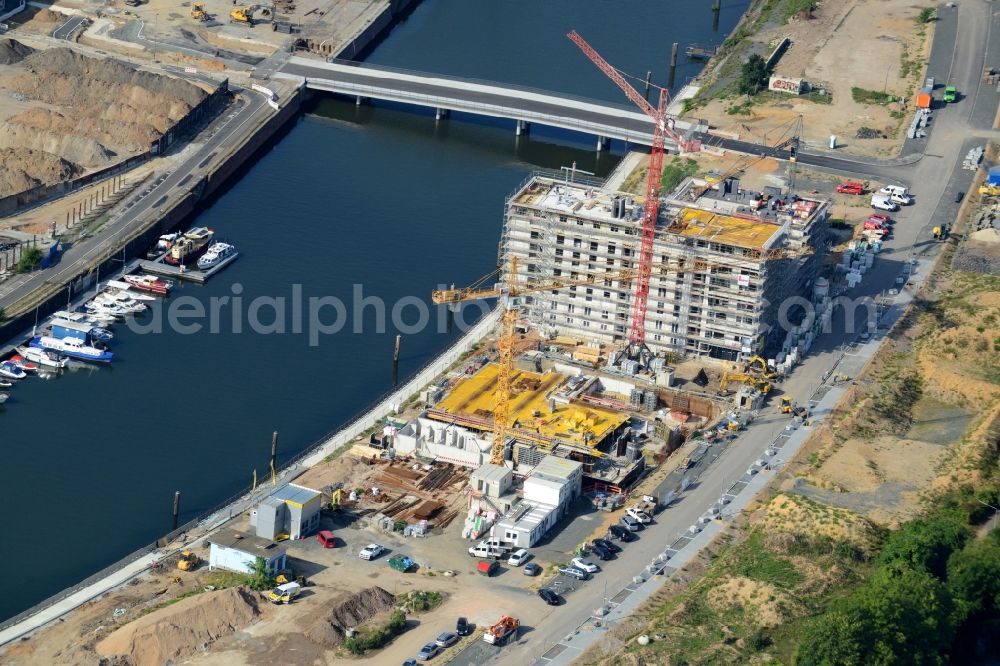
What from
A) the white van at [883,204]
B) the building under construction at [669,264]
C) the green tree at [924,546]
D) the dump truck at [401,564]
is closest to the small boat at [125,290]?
the building under construction at [669,264]

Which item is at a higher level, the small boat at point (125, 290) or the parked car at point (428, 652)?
the small boat at point (125, 290)

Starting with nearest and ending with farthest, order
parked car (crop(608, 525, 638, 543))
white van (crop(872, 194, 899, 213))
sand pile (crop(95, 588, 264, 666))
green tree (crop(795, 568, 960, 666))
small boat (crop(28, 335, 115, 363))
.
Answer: green tree (crop(795, 568, 960, 666)) < sand pile (crop(95, 588, 264, 666)) < parked car (crop(608, 525, 638, 543)) < small boat (crop(28, 335, 115, 363)) < white van (crop(872, 194, 899, 213))

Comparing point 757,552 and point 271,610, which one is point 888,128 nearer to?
point 757,552

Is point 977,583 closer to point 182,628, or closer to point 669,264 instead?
point 669,264

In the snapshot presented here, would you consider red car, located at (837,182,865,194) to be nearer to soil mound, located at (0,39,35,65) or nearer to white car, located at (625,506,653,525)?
white car, located at (625,506,653,525)

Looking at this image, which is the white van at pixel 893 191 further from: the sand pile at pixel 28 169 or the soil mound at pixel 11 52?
the soil mound at pixel 11 52

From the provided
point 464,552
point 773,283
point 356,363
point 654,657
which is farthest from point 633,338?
point 654,657

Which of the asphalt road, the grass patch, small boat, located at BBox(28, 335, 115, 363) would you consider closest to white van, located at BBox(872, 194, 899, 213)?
the grass patch
